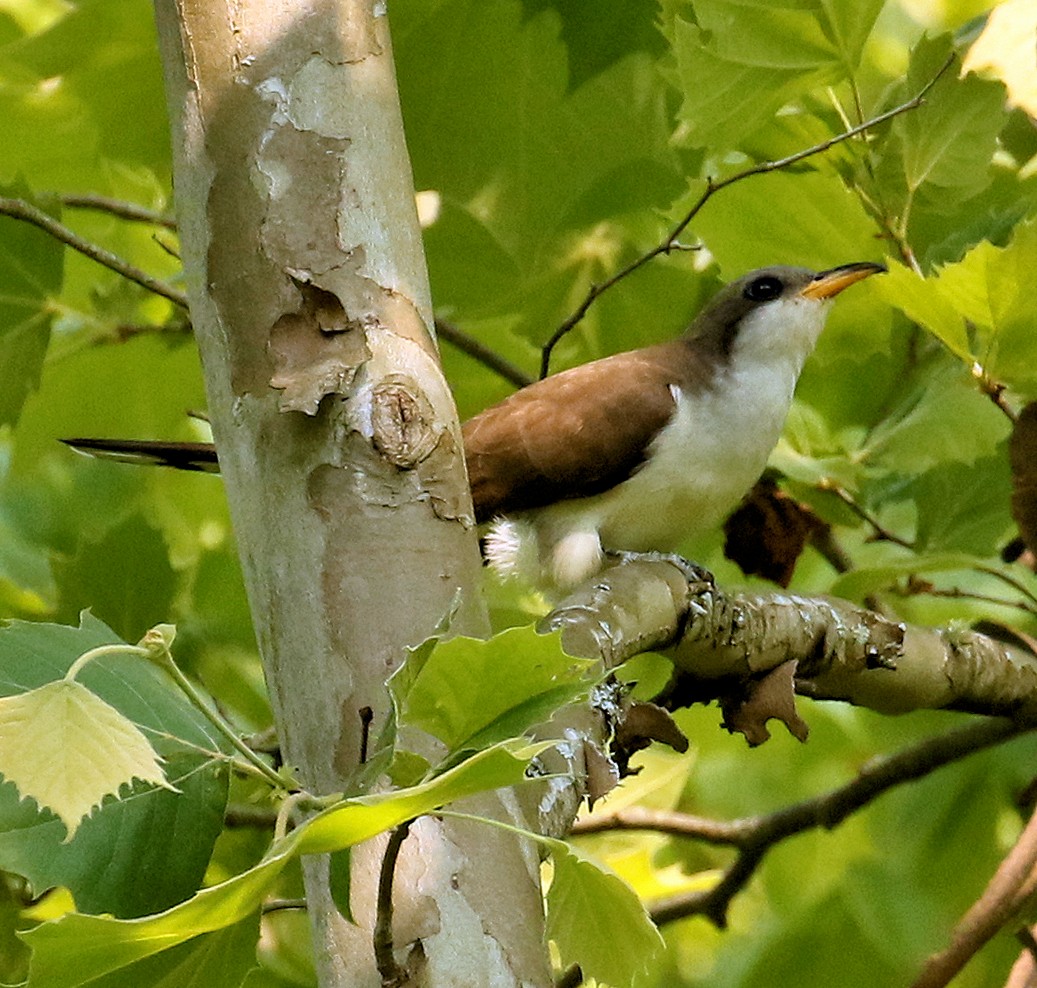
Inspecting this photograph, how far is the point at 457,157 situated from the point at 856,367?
1.03 meters

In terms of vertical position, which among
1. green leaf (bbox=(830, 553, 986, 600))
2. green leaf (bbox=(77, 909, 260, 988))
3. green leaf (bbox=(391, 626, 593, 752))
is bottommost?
green leaf (bbox=(830, 553, 986, 600))

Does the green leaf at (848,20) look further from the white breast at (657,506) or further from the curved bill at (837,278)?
the white breast at (657,506)

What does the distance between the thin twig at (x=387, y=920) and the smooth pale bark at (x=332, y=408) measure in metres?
0.04

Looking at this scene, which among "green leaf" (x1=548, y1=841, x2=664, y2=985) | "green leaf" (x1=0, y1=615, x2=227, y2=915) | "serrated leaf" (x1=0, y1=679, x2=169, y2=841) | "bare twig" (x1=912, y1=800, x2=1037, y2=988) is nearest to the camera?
"serrated leaf" (x1=0, y1=679, x2=169, y2=841)

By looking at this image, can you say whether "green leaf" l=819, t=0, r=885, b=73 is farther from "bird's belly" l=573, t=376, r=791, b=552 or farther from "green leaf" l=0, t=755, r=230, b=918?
"green leaf" l=0, t=755, r=230, b=918

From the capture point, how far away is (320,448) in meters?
1.74

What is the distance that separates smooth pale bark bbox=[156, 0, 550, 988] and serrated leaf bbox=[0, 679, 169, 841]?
0.37 metres

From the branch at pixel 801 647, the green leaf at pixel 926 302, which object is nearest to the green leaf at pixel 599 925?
the branch at pixel 801 647

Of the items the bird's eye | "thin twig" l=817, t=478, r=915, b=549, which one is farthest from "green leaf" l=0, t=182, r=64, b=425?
the bird's eye

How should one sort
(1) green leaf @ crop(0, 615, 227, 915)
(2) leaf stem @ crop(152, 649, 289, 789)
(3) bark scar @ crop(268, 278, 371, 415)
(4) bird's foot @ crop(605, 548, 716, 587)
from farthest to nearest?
(4) bird's foot @ crop(605, 548, 716, 587) → (3) bark scar @ crop(268, 278, 371, 415) → (1) green leaf @ crop(0, 615, 227, 915) → (2) leaf stem @ crop(152, 649, 289, 789)

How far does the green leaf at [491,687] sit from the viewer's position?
126 cm

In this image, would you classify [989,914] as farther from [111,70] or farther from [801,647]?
[111,70]

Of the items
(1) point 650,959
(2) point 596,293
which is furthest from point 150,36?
(1) point 650,959

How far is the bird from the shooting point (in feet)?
9.82
